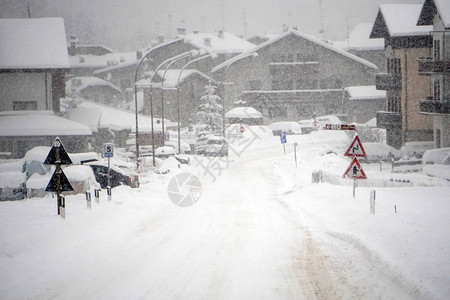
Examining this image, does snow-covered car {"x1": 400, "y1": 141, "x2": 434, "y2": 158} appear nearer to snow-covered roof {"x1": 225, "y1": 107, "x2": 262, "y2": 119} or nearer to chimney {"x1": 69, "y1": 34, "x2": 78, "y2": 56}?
snow-covered roof {"x1": 225, "y1": 107, "x2": 262, "y2": 119}

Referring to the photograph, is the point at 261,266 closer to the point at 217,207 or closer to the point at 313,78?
the point at 217,207

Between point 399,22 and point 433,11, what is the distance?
394cm

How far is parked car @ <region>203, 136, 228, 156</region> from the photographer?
3969 cm

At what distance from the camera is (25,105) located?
36594 mm

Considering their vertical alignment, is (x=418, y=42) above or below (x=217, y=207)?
above

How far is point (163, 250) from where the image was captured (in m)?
11.7

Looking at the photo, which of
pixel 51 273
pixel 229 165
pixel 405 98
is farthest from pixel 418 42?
pixel 51 273

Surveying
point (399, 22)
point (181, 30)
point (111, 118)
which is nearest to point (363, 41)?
point (181, 30)

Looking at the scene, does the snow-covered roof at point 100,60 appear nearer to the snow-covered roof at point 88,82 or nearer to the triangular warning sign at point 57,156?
the snow-covered roof at point 88,82

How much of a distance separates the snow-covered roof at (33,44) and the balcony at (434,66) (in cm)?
2445

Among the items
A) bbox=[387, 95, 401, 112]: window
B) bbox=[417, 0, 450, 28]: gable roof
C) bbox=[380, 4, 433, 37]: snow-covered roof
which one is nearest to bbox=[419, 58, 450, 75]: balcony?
bbox=[417, 0, 450, 28]: gable roof

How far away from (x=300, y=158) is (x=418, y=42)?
1280 cm

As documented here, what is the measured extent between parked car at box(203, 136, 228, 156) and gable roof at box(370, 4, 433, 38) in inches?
603

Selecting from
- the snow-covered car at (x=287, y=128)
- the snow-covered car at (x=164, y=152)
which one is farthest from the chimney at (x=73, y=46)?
the snow-covered car at (x=164, y=152)
